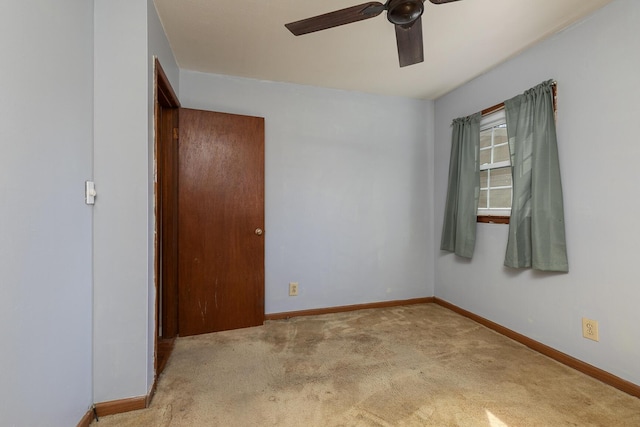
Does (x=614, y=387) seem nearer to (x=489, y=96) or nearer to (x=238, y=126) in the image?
(x=489, y=96)

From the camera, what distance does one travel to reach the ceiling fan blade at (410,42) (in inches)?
59.4

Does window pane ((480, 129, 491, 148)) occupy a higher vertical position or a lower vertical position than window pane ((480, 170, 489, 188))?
higher

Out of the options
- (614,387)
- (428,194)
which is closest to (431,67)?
(428,194)

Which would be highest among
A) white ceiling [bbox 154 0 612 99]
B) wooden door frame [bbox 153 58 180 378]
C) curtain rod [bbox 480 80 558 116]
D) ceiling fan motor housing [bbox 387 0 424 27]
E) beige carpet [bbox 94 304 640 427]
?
white ceiling [bbox 154 0 612 99]

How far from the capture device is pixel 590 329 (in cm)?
193

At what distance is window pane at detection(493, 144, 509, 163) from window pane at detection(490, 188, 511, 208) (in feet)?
0.94

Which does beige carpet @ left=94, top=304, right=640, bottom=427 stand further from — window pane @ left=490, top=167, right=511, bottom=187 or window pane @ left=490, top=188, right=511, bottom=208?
window pane @ left=490, top=167, right=511, bottom=187

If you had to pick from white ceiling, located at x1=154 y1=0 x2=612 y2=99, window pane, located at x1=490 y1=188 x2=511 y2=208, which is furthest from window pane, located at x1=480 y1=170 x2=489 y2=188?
white ceiling, located at x1=154 y1=0 x2=612 y2=99

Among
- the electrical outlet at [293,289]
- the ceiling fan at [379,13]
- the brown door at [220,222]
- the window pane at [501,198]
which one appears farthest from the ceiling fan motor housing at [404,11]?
the electrical outlet at [293,289]

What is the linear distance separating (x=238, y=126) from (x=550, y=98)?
2.48 m

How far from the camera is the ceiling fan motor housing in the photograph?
1345 mm
